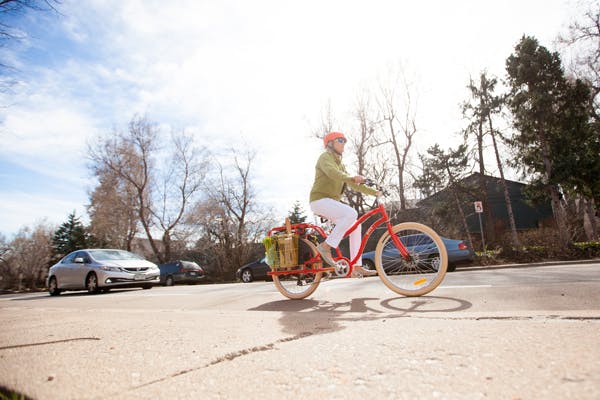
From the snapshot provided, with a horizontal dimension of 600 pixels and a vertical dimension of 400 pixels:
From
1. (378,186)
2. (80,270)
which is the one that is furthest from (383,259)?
(80,270)

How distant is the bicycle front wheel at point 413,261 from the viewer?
13.4 ft

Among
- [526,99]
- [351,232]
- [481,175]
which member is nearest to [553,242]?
[481,175]

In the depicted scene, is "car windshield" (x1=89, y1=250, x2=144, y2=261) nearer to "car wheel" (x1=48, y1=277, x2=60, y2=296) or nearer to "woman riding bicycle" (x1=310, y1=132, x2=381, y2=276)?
"car wheel" (x1=48, y1=277, x2=60, y2=296)

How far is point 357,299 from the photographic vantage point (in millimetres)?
4207

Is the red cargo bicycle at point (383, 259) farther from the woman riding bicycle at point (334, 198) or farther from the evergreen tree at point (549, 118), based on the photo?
the evergreen tree at point (549, 118)

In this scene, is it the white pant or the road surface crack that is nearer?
the road surface crack

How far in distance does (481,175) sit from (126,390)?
26153 mm

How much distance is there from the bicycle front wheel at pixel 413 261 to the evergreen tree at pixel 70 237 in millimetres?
45405

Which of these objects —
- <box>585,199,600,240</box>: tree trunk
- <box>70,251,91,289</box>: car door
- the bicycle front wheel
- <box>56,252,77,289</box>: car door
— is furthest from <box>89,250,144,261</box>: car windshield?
<box>585,199,600,240</box>: tree trunk

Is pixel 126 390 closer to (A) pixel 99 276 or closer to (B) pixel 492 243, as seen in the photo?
(A) pixel 99 276

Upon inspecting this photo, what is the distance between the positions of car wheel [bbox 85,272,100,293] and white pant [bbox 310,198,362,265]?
925 centimetres

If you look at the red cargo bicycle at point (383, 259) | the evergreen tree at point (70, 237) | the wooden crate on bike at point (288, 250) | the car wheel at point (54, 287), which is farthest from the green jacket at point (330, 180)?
the evergreen tree at point (70, 237)

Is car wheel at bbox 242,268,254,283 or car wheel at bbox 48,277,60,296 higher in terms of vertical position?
car wheel at bbox 48,277,60,296

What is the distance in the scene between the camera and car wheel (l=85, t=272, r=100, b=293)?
1084cm
